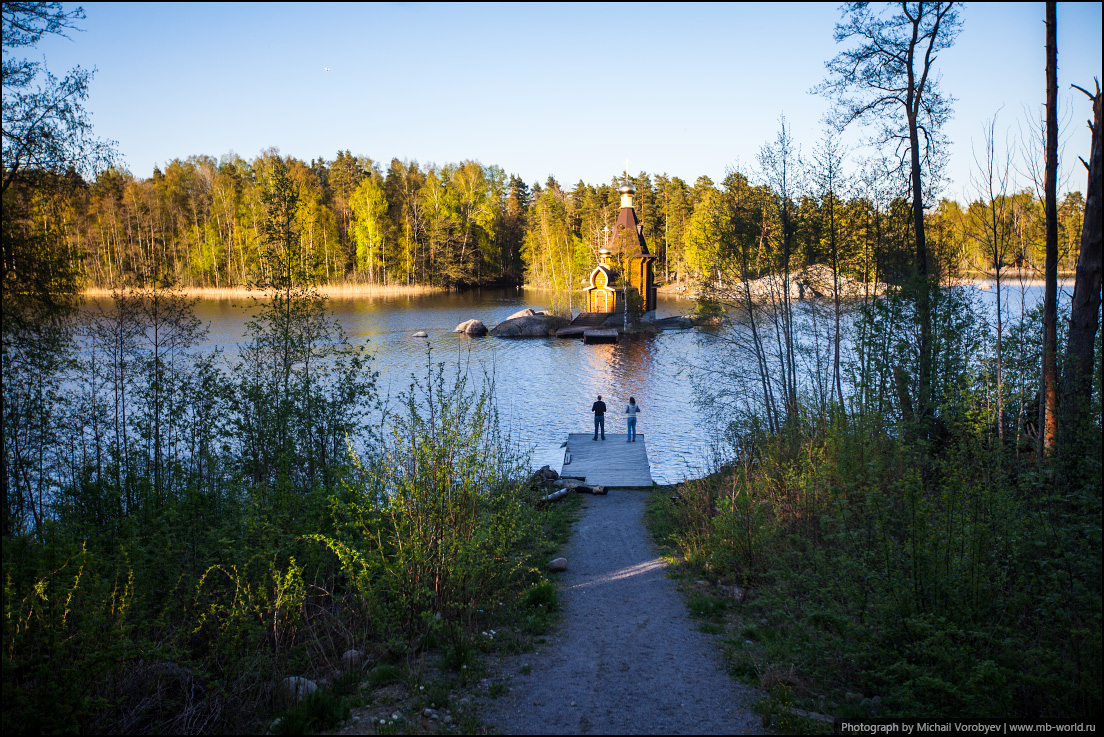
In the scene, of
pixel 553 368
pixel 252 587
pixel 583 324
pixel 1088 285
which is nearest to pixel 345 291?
pixel 583 324

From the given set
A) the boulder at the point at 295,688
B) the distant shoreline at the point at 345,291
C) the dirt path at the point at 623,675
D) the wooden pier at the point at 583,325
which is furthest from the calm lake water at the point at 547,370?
the boulder at the point at 295,688

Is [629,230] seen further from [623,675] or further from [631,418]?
[623,675]

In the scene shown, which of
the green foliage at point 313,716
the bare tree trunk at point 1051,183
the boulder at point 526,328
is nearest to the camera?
the green foliage at point 313,716

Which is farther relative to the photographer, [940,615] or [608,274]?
[608,274]

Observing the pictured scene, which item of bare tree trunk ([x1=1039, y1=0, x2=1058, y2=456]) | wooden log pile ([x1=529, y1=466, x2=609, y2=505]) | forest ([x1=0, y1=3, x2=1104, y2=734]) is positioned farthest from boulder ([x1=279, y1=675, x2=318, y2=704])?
bare tree trunk ([x1=1039, y1=0, x2=1058, y2=456])

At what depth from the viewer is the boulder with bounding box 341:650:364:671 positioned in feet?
17.5

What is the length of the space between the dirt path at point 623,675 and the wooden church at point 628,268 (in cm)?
4456

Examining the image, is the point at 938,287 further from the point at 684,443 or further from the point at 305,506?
the point at 305,506

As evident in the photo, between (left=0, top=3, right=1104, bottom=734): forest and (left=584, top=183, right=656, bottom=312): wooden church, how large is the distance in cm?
3317

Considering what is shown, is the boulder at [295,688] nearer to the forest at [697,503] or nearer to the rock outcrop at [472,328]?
the forest at [697,503]

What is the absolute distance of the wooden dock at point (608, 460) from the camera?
52.5 ft

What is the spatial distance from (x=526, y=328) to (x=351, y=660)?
A: 41827 mm

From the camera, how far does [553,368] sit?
34219 mm

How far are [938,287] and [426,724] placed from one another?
13.3 meters
